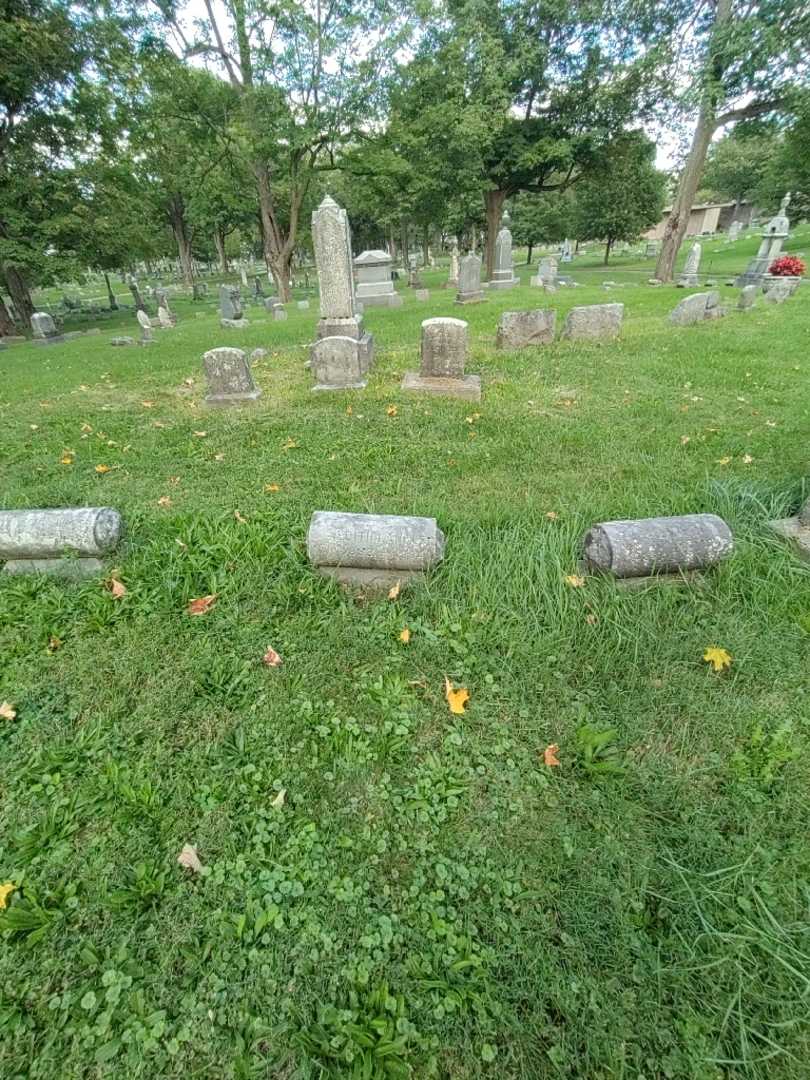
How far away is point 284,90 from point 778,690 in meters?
21.7

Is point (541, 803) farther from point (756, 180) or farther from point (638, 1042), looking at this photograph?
point (756, 180)

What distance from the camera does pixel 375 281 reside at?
16.8m

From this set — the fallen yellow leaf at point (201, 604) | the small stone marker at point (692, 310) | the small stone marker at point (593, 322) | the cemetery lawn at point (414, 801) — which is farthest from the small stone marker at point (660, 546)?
the small stone marker at point (692, 310)

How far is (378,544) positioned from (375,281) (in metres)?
16.8

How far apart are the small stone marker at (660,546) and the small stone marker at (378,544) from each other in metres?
0.94

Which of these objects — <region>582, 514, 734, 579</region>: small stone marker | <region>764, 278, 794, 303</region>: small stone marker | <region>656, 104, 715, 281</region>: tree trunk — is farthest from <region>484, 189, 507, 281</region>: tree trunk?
<region>582, 514, 734, 579</region>: small stone marker

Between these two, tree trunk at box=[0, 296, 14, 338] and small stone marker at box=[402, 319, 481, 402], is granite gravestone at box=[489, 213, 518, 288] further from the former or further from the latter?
tree trunk at box=[0, 296, 14, 338]

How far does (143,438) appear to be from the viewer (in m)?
5.31

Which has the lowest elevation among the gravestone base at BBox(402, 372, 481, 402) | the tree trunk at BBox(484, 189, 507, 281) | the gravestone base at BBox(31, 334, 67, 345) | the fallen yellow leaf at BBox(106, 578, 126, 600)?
the gravestone base at BBox(31, 334, 67, 345)

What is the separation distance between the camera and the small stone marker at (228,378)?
20.2ft

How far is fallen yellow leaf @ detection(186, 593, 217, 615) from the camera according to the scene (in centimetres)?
274

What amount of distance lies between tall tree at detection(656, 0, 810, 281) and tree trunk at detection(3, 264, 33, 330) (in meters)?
23.7

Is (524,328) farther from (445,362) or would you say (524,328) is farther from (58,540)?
(58,540)

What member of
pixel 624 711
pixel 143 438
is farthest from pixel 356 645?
pixel 143 438
